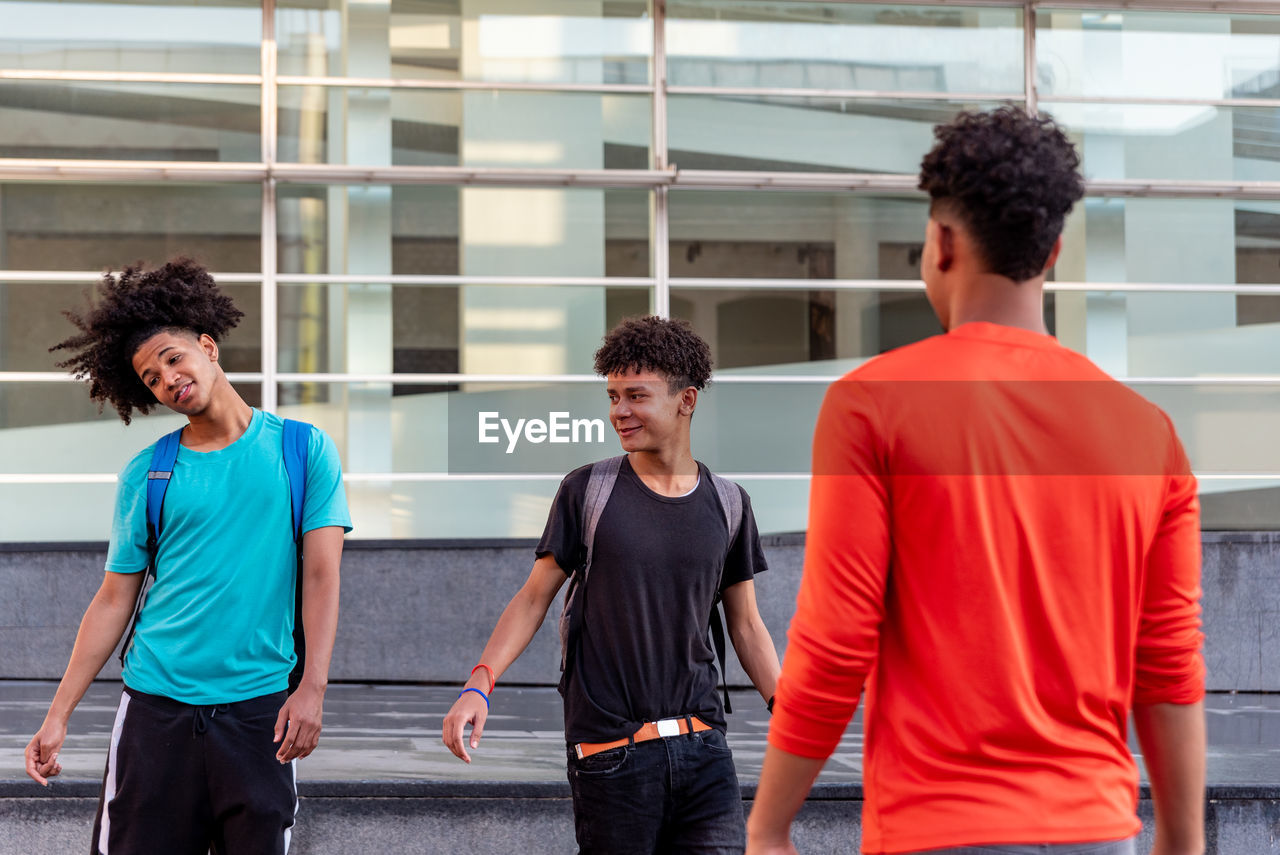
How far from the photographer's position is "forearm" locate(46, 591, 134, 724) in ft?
10.7

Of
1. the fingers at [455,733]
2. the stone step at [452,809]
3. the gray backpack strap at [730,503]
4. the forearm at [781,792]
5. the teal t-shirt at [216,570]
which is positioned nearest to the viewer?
the forearm at [781,792]

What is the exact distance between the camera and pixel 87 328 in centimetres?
345

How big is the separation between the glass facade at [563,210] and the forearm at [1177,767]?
26.7ft

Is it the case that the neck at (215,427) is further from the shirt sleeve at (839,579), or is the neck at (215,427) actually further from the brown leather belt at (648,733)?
the shirt sleeve at (839,579)

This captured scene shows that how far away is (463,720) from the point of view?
309cm

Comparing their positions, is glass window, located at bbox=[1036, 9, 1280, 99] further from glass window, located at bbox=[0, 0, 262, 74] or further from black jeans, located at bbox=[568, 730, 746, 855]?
black jeans, located at bbox=[568, 730, 746, 855]

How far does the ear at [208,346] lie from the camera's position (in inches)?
134

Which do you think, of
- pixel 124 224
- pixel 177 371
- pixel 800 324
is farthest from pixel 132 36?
pixel 177 371

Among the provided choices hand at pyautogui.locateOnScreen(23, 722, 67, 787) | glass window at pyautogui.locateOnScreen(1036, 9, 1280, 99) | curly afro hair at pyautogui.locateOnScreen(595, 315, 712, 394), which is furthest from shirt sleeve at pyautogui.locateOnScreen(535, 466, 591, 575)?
glass window at pyautogui.locateOnScreen(1036, 9, 1280, 99)

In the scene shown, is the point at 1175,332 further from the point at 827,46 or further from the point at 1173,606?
the point at 1173,606

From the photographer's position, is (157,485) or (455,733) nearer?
(455,733)

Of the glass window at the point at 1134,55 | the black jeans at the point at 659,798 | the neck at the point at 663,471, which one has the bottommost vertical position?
the black jeans at the point at 659,798

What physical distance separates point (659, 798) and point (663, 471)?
84 centimetres

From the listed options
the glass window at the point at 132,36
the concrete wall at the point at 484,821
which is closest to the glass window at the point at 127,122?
the glass window at the point at 132,36
